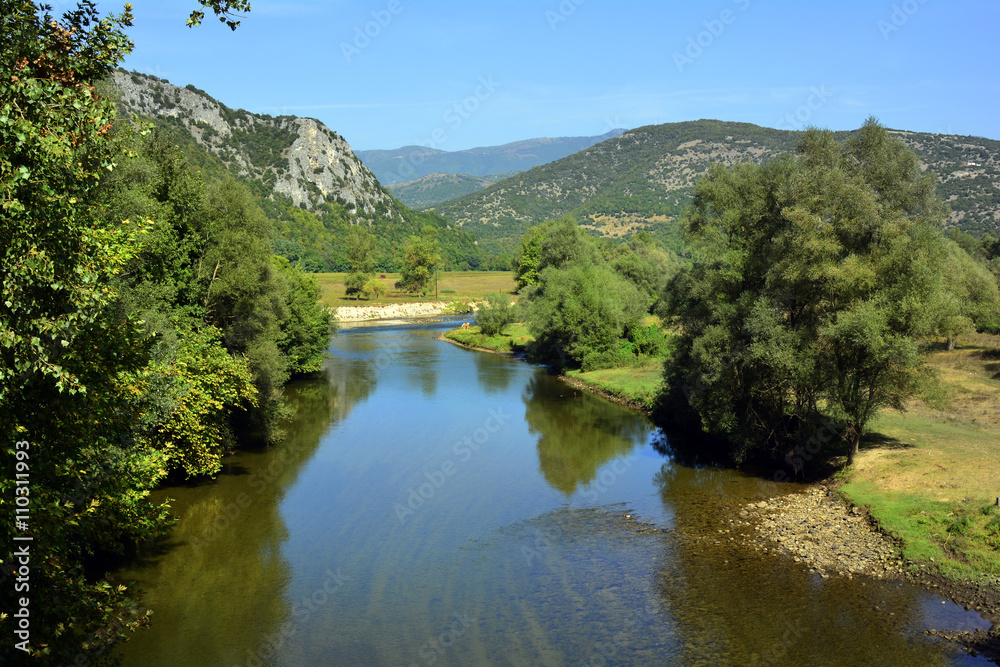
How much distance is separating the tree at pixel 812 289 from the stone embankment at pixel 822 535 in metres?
3.60

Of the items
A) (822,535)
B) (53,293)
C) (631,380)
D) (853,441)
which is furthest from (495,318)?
(53,293)

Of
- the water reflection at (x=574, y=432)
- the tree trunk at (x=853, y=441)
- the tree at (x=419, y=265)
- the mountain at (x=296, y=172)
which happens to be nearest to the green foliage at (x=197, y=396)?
the water reflection at (x=574, y=432)

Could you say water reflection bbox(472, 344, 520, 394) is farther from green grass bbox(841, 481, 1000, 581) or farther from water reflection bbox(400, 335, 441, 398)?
green grass bbox(841, 481, 1000, 581)

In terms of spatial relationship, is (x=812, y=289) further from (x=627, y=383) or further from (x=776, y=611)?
(x=627, y=383)

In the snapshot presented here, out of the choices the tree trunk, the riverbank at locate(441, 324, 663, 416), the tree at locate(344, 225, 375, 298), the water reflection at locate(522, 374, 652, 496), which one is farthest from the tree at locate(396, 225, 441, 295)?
the tree trunk

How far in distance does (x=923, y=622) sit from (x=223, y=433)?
83.6ft

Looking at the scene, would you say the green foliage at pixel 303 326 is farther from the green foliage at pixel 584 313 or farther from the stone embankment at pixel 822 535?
the stone embankment at pixel 822 535

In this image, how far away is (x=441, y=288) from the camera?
125312 mm

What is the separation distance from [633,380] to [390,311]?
63.1 m

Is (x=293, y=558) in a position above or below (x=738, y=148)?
below

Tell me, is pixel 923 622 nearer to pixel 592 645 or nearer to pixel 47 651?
pixel 592 645

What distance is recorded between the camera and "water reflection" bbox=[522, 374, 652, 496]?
3019cm

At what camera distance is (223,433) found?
97.0 ft

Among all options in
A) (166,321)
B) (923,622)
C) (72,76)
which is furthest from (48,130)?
(923,622)
